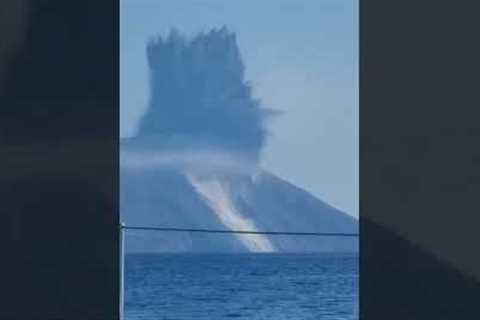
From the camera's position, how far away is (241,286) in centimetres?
3888

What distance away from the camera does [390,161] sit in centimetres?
388

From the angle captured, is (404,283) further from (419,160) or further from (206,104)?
(206,104)

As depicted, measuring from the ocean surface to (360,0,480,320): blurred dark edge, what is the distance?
2262cm

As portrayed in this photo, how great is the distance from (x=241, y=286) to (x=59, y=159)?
3514 cm

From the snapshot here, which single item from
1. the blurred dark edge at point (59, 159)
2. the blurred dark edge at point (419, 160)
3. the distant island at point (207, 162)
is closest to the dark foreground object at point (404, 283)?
the blurred dark edge at point (419, 160)

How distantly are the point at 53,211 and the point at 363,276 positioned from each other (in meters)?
0.95

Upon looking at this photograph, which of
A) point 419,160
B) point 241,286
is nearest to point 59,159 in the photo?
point 419,160

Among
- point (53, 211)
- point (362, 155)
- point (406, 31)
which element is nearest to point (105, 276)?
point (53, 211)

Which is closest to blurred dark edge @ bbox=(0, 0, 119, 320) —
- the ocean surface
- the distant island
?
the ocean surface

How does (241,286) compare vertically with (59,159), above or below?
below

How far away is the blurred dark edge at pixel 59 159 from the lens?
3.91 metres

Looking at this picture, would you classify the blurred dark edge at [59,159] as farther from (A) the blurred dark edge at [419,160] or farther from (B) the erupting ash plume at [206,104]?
(B) the erupting ash plume at [206,104]

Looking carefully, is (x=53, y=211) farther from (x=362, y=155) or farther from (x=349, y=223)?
(x=349, y=223)

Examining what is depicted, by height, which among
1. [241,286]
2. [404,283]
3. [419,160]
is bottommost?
[241,286]
